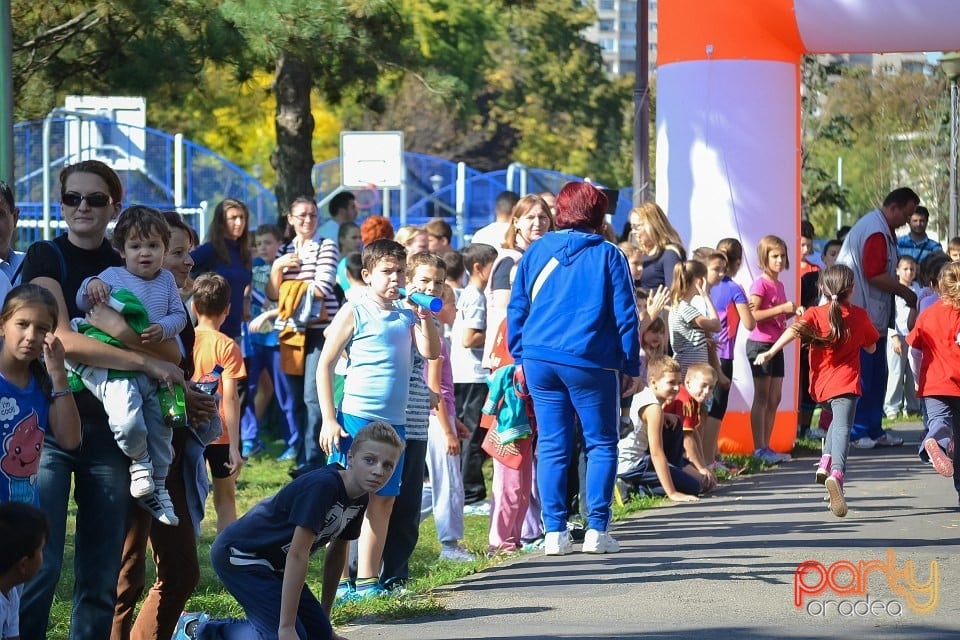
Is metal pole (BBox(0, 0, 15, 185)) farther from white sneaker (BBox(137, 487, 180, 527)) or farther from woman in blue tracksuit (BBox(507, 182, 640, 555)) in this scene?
white sneaker (BBox(137, 487, 180, 527))

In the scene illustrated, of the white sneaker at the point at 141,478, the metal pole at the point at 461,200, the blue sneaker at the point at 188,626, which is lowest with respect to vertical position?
the blue sneaker at the point at 188,626

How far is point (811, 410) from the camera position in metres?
14.4

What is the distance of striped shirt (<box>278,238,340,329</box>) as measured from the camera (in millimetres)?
11164

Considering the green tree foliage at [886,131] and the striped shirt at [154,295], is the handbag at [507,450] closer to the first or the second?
the striped shirt at [154,295]

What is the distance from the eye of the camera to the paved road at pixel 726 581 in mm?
6027

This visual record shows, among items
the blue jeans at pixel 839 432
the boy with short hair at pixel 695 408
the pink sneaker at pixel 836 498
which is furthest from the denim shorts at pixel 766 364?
the pink sneaker at pixel 836 498

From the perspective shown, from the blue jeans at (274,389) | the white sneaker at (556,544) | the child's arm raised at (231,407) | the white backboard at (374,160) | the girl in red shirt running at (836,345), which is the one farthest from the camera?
the white backboard at (374,160)

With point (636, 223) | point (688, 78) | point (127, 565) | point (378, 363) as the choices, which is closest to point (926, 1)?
point (688, 78)

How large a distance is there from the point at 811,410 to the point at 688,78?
3.92 m

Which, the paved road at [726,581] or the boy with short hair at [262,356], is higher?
the boy with short hair at [262,356]

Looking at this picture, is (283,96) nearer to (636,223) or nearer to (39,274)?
(636,223)

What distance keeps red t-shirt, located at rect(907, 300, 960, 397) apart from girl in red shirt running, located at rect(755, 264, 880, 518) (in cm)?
40

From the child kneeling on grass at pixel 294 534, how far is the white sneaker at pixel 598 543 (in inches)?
103

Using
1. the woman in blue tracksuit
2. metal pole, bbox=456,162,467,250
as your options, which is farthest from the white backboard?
the woman in blue tracksuit
